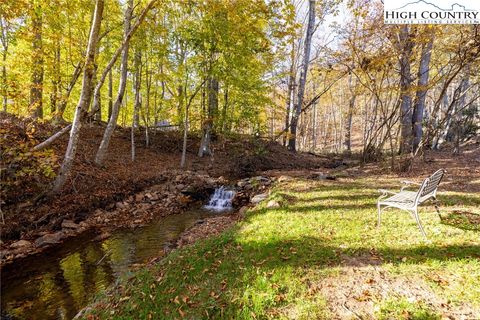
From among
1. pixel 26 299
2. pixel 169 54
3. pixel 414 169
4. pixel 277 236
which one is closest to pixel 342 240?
pixel 277 236

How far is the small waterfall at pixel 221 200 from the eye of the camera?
11.6 metres

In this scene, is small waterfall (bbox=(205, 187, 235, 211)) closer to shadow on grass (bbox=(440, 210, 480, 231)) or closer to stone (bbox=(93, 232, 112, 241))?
stone (bbox=(93, 232, 112, 241))

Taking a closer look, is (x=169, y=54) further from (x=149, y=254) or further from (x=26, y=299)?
(x=26, y=299)

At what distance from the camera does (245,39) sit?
14.9 m

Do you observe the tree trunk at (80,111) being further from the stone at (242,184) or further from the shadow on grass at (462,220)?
the shadow on grass at (462,220)

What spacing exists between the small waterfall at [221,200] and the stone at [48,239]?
534 centimetres

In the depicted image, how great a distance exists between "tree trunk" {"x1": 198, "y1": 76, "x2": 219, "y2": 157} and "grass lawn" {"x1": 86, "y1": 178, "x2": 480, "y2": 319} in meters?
12.0

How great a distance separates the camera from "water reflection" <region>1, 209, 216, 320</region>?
16.9 ft

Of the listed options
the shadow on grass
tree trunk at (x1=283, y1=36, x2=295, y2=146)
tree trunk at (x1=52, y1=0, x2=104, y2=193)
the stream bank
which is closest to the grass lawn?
the shadow on grass

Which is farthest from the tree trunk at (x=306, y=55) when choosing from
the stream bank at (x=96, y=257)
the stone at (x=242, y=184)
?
the stream bank at (x=96, y=257)

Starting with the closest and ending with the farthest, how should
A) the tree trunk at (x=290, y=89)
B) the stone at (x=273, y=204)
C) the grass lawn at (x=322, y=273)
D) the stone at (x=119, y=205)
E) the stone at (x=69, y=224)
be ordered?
1. the grass lawn at (x=322, y=273)
2. the stone at (x=273, y=204)
3. the stone at (x=69, y=224)
4. the stone at (x=119, y=205)
5. the tree trunk at (x=290, y=89)

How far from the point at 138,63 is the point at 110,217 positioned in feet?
30.7

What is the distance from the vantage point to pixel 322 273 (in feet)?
13.8

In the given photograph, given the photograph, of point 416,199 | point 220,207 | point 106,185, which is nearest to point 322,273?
point 416,199
